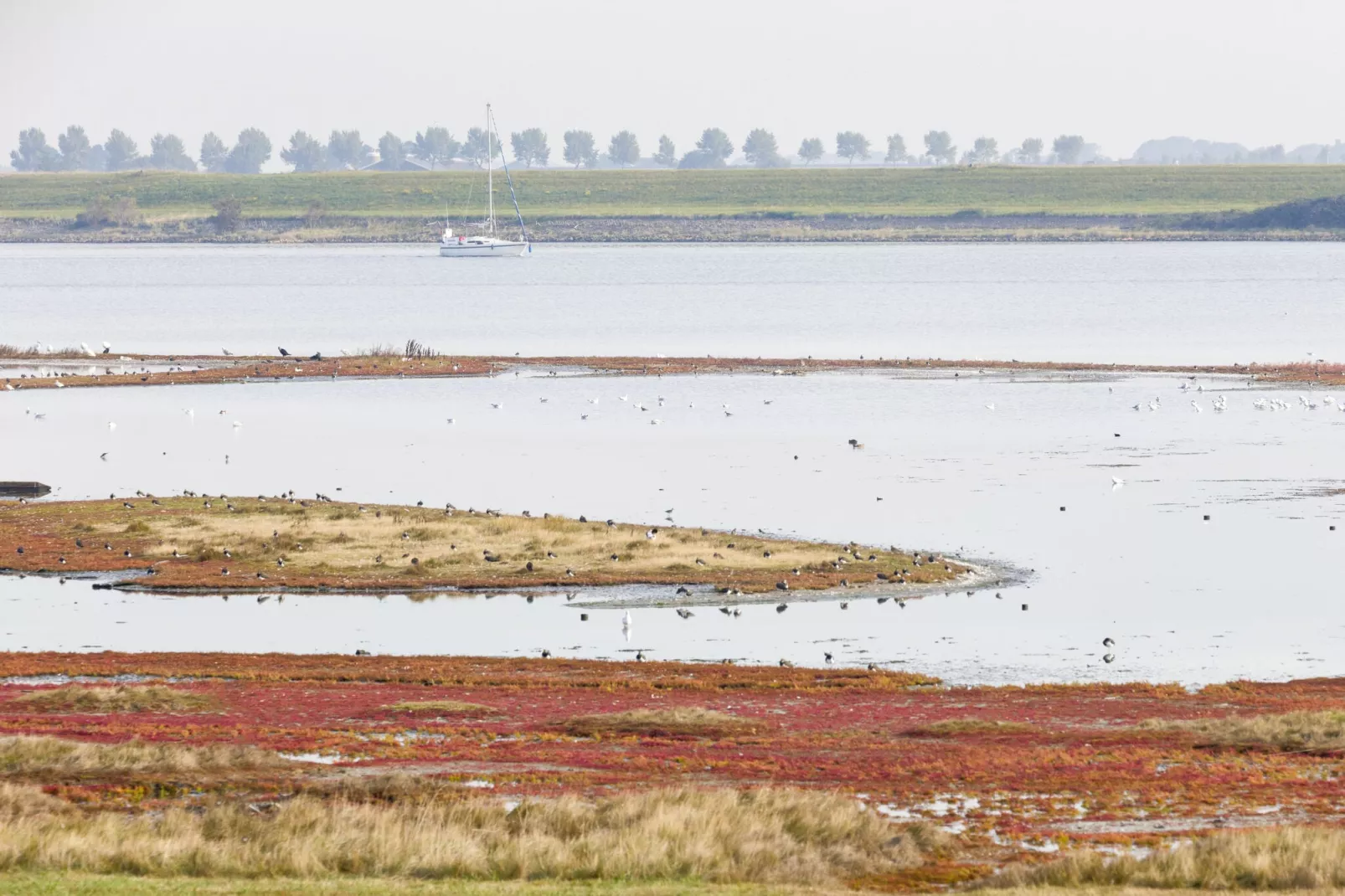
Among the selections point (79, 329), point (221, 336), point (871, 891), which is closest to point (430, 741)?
point (871, 891)

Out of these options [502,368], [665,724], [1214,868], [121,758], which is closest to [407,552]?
[665,724]

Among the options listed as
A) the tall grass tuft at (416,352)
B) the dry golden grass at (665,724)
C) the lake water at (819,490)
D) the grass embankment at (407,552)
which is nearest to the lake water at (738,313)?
the tall grass tuft at (416,352)

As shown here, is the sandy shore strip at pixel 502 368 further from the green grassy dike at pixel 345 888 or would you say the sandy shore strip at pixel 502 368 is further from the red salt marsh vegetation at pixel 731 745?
the green grassy dike at pixel 345 888

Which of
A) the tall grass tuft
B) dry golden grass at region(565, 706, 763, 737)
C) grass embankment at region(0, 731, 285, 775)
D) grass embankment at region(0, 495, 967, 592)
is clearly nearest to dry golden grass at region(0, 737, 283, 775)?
grass embankment at region(0, 731, 285, 775)

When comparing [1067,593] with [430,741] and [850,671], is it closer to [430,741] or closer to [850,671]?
[850,671]

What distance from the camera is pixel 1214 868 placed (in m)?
18.0

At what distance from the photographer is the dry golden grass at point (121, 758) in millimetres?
23406

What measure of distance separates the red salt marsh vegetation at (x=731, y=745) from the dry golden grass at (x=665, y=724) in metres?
0.05

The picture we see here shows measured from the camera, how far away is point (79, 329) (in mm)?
131875

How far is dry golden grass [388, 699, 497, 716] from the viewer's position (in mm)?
28281

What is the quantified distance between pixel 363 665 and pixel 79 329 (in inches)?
4183

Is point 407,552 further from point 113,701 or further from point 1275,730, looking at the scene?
point 1275,730

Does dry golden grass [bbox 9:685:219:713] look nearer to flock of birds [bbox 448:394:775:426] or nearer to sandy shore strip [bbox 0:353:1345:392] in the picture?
flock of birds [bbox 448:394:775:426]

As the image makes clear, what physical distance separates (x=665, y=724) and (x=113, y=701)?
9.16 m
